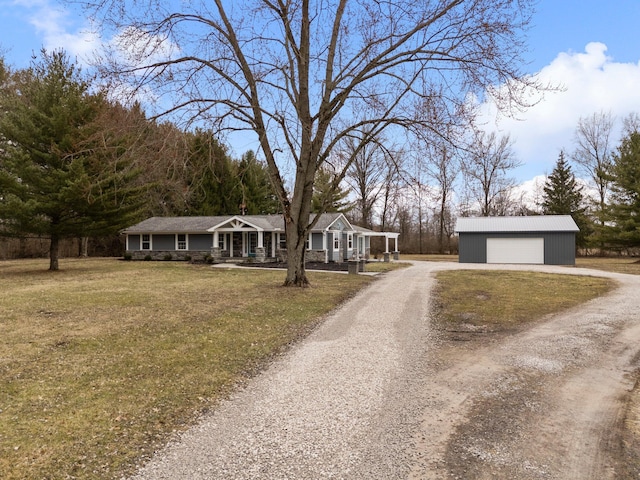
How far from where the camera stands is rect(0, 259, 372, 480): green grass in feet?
11.1

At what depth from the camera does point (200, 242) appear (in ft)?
92.6

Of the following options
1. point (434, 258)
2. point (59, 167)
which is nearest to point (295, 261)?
point (59, 167)

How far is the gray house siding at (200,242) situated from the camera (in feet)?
Result: 92.2

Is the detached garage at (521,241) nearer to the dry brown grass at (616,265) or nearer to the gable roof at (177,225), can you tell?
the dry brown grass at (616,265)

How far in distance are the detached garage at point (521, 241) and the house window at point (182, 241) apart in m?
18.4

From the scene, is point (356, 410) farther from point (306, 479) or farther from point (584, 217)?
point (584, 217)

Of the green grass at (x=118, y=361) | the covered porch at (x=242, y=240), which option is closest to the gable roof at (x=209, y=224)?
the covered porch at (x=242, y=240)

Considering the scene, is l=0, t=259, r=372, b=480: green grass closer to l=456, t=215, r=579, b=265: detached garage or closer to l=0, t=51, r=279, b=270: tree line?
l=0, t=51, r=279, b=270: tree line

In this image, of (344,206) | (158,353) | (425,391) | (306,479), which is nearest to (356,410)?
(425,391)

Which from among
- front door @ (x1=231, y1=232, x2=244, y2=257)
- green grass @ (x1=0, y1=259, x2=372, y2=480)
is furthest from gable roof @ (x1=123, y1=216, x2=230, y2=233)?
green grass @ (x1=0, y1=259, x2=372, y2=480)

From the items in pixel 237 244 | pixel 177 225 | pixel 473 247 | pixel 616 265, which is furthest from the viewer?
pixel 177 225

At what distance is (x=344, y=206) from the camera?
4406 centimetres

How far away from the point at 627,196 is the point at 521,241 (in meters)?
8.22

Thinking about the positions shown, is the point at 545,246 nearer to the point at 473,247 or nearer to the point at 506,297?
the point at 473,247
